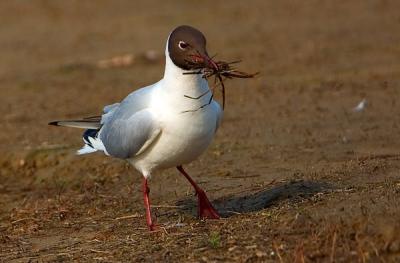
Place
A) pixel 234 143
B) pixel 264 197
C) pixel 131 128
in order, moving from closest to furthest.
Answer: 1. pixel 131 128
2. pixel 264 197
3. pixel 234 143

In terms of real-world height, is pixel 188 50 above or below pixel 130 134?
above

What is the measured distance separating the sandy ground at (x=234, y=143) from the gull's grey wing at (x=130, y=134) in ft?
1.82

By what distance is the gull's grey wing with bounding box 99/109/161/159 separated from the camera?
596 cm

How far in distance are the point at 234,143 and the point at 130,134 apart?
2.81 m

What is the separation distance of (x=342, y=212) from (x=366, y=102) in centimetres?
488

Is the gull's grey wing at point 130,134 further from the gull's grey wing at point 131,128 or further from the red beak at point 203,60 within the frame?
the red beak at point 203,60

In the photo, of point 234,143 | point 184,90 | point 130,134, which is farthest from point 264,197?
point 234,143

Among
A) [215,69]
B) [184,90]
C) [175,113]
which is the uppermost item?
[215,69]

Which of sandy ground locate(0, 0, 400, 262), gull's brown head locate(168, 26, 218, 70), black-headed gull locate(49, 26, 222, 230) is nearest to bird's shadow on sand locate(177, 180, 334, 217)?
sandy ground locate(0, 0, 400, 262)

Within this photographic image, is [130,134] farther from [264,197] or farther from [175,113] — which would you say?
[264,197]

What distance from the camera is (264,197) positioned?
6.75 metres

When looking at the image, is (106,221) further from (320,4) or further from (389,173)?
(320,4)

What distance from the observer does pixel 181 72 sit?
19.2ft

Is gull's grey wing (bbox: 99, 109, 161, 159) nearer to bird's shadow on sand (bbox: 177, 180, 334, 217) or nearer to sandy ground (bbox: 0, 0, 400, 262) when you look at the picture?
sandy ground (bbox: 0, 0, 400, 262)
